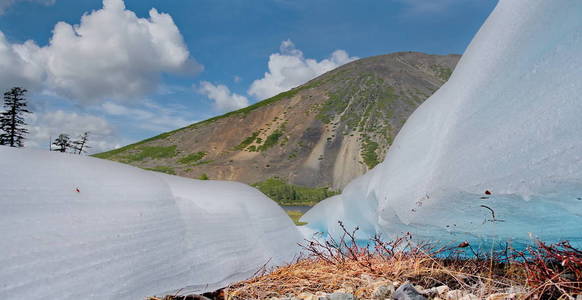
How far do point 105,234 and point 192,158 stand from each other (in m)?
143

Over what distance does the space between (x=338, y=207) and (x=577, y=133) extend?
728 centimetres

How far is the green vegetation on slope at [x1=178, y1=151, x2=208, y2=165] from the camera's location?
455 feet

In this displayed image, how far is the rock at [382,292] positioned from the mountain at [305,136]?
115463 millimetres

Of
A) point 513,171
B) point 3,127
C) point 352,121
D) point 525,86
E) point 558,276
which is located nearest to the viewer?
point 558,276

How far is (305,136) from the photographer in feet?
490

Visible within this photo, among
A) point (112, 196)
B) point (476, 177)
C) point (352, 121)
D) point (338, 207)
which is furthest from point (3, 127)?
point (352, 121)

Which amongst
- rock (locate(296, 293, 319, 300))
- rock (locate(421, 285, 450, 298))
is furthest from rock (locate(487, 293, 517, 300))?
rock (locate(296, 293, 319, 300))

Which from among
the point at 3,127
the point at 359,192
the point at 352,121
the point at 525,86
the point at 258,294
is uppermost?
the point at 352,121

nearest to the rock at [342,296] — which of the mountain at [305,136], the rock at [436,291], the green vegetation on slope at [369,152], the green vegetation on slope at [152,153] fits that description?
the rock at [436,291]

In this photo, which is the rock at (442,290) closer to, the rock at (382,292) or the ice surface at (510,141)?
the rock at (382,292)

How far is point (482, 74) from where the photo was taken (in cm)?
315

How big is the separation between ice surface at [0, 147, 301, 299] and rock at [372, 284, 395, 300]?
59.2 inches

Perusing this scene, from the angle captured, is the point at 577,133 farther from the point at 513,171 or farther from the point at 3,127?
the point at 3,127

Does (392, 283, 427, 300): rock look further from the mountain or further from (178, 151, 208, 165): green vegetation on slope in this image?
(178, 151, 208, 165): green vegetation on slope
